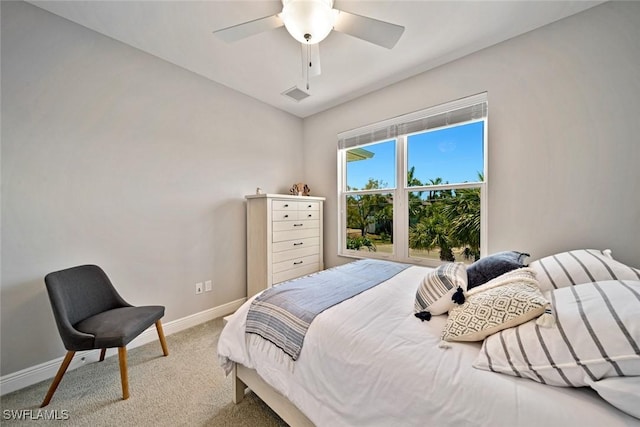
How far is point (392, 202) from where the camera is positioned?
2906 millimetres

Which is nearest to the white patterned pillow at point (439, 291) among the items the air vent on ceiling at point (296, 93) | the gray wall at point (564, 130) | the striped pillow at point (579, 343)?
the striped pillow at point (579, 343)

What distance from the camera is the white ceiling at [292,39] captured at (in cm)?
171

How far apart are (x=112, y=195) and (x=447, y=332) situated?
262cm

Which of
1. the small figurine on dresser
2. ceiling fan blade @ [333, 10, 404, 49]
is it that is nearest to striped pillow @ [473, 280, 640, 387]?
ceiling fan blade @ [333, 10, 404, 49]

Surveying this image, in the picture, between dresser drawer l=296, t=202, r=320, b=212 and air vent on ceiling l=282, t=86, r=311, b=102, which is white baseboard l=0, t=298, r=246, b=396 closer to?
dresser drawer l=296, t=202, r=320, b=212

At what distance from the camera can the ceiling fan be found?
1.35 meters

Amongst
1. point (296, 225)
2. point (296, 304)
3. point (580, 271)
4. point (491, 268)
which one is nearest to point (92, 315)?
point (296, 304)

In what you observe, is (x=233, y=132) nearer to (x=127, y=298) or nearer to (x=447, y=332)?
(x=127, y=298)

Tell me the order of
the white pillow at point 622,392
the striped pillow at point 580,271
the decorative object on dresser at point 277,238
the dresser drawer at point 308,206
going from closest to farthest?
1. the white pillow at point 622,392
2. the striped pillow at point 580,271
3. the decorative object on dresser at point 277,238
4. the dresser drawer at point 308,206

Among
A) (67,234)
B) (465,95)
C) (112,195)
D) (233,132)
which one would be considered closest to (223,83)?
(233,132)

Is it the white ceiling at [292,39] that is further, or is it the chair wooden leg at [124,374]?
the white ceiling at [292,39]

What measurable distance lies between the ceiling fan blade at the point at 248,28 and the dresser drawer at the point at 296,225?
1755mm

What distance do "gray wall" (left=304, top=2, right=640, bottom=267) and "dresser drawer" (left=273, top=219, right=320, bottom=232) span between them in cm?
197

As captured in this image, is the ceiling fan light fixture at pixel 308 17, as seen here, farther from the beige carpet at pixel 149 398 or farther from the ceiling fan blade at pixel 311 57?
the beige carpet at pixel 149 398
